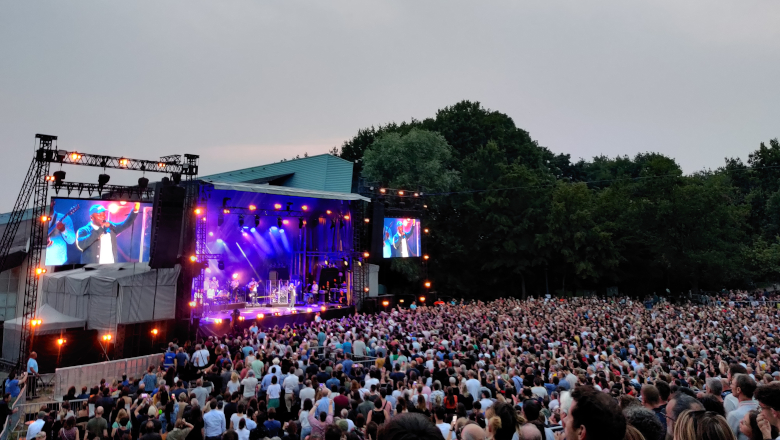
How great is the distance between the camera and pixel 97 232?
1609 centimetres

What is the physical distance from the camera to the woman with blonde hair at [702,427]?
7.75ft

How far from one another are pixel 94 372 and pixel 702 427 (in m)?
12.9

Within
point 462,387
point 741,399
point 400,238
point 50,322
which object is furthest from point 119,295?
point 741,399

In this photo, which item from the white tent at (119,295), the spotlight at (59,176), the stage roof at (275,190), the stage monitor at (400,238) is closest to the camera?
the spotlight at (59,176)

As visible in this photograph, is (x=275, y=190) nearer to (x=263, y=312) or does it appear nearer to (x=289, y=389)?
(x=263, y=312)

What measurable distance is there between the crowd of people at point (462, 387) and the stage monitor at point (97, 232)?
224 inches

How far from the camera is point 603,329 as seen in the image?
13422mm

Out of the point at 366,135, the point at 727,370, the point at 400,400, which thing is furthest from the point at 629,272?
the point at 400,400

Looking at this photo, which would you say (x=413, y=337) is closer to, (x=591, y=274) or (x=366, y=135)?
(x=591, y=274)

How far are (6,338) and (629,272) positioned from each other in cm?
3368

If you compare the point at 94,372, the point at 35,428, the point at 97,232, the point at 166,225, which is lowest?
the point at 94,372

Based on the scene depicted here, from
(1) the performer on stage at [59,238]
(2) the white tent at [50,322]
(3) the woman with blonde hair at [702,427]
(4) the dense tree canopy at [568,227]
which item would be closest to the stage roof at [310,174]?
(4) the dense tree canopy at [568,227]

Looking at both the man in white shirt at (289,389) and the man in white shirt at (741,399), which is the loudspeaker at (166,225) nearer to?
the man in white shirt at (289,389)

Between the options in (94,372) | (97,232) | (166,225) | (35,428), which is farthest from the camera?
(97,232)
